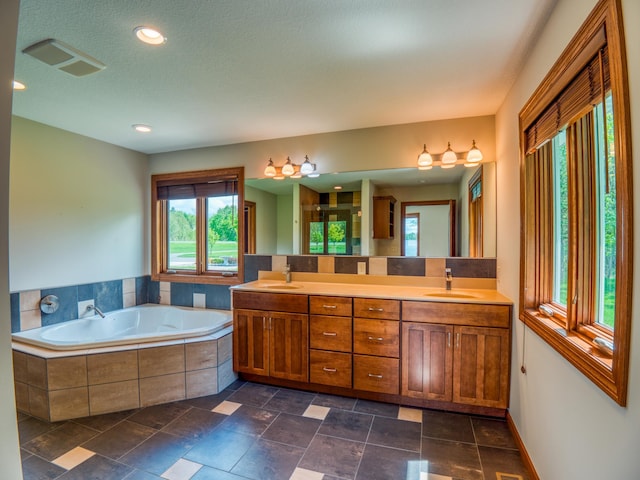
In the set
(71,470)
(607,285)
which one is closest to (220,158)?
(71,470)

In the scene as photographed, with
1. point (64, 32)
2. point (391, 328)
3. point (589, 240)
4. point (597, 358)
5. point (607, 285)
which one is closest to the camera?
point (597, 358)

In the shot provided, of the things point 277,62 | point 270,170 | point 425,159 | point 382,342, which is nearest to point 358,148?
point 425,159

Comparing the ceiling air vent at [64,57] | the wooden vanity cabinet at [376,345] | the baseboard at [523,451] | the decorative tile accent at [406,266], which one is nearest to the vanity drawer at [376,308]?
the wooden vanity cabinet at [376,345]

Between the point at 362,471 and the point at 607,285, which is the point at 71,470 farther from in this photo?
the point at 607,285

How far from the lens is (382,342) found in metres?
2.46

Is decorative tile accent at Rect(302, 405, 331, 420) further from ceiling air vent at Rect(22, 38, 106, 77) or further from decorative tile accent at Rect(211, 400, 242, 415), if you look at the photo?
ceiling air vent at Rect(22, 38, 106, 77)

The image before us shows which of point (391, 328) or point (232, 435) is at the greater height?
point (391, 328)

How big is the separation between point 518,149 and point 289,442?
2.46 m

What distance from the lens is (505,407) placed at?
87.7 inches

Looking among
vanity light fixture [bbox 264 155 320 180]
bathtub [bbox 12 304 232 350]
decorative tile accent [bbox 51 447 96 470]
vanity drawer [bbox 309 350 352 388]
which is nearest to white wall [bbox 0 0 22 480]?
decorative tile accent [bbox 51 447 96 470]

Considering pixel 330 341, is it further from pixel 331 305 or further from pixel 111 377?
pixel 111 377

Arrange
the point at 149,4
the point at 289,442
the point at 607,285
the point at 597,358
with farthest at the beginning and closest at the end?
the point at 289,442
the point at 149,4
the point at 607,285
the point at 597,358

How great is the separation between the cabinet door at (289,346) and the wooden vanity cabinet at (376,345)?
0.44 metres

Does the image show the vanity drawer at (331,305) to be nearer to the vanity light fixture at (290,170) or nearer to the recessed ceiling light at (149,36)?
the vanity light fixture at (290,170)
